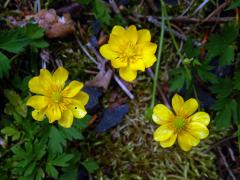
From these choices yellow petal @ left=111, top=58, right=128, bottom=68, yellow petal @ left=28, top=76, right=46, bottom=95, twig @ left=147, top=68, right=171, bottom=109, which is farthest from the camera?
twig @ left=147, top=68, right=171, bottom=109

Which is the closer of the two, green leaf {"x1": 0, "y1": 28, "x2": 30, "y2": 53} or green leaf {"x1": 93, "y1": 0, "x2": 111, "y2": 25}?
green leaf {"x1": 0, "y1": 28, "x2": 30, "y2": 53}

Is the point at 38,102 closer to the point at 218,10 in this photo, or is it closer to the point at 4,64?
the point at 4,64

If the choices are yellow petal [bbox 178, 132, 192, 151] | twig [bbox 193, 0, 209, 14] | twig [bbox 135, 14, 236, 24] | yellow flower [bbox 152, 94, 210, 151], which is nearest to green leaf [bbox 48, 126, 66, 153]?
yellow flower [bbox 152, 94, 210, 151]

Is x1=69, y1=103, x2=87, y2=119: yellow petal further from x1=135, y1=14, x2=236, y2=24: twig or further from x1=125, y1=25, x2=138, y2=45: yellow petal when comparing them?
x1=135, y1=14, x2=236, y2=24: twig

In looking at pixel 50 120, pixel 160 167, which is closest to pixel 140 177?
pixel 160 167

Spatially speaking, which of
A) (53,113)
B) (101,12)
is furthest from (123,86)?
(53,113)

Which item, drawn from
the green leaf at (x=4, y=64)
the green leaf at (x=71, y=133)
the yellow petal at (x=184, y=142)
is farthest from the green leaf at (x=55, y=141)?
the yellow petal at (x=184, y=142)

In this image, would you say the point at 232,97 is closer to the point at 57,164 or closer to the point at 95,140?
the point at 95,140
